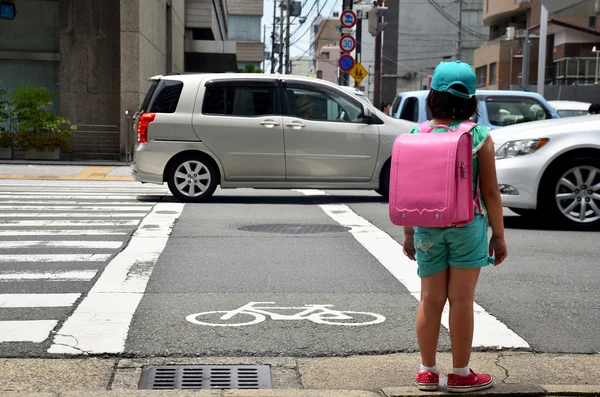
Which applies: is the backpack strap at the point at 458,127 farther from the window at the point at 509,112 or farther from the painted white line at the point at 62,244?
the window at the point at 509,112

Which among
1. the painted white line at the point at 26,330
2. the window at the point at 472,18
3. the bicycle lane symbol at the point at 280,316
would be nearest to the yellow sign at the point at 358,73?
the bicycle lane symbol at the point at 280,316

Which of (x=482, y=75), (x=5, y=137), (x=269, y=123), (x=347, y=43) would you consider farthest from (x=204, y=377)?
(x=482, y=75)

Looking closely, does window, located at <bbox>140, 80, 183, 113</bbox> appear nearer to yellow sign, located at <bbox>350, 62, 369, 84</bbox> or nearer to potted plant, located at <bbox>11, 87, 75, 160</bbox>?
potted plant, located at <bbox>11, 87, 75, 160</bbox>

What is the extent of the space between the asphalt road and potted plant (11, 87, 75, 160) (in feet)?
38.3

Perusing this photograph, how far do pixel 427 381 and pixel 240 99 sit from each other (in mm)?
9804

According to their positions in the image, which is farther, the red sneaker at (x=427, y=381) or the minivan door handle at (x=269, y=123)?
the minivan door handle at (x=269, y=123)

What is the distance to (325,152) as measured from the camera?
525 inches

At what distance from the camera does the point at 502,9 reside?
204ft

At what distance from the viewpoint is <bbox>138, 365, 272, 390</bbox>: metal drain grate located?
4273mm

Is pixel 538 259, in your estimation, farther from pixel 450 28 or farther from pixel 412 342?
pixel 450 28

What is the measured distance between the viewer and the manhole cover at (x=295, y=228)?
995cm

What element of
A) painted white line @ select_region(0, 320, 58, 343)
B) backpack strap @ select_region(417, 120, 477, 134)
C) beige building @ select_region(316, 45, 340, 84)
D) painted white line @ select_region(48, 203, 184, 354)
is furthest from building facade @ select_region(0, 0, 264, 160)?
beige building @ select_region(316, 45, 340, 84)

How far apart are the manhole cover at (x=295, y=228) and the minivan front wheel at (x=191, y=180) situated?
2874 millimetres

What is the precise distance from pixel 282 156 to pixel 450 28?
71.6m
